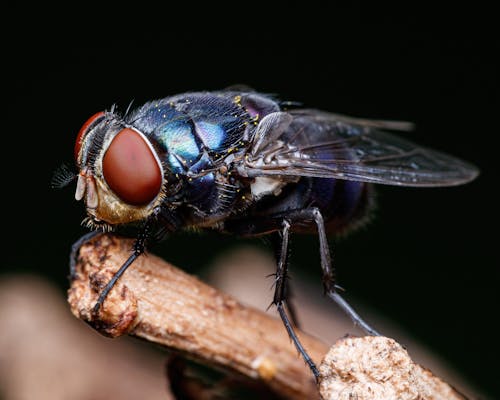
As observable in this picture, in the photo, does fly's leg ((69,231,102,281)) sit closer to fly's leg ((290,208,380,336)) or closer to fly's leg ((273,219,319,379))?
fly's leg ((273,219,319,379))

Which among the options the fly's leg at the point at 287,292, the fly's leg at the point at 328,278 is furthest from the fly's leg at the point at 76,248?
the fly's leg at the point at 328,278

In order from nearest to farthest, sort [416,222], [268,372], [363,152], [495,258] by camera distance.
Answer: [268,372], [363,152], [495,258], [416,222]

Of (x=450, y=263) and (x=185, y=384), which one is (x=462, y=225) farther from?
(x=185, y=384)

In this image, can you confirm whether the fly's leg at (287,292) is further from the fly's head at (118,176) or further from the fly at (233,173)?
the fly's head at (118,176)

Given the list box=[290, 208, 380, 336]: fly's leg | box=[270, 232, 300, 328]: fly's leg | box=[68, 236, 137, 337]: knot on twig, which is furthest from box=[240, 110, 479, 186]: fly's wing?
box=[68, 236, 137, 337]: knot on twig

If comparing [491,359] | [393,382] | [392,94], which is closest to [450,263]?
[491,359]

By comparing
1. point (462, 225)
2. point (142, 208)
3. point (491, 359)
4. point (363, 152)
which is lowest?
point (491, 359)
